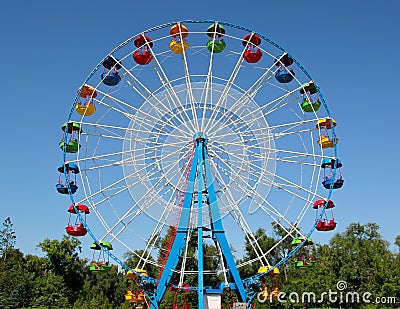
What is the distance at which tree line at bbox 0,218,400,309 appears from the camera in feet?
141

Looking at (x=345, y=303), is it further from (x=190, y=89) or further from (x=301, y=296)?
(x=190, y=89)

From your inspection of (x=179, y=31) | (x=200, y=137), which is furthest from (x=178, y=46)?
(x=200, y=137)

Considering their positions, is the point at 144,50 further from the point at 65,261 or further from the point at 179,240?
the point at 65,261

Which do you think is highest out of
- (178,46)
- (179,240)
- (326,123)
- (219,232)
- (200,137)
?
(178,46)

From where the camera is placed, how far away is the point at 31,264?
197 ft

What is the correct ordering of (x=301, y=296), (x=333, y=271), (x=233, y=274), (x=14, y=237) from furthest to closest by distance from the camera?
1. (x=14, y=237)
2. (x=333, y=271)
3. (x=301, y=296)
4. (x=233, y=274)

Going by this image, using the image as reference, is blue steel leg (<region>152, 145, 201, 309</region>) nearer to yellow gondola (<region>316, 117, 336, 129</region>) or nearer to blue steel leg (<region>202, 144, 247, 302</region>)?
blue steel leg (<region>202, 144, 247, 302</region>)

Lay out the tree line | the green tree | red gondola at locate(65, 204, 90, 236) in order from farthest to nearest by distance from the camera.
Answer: the green tree
the tree line
red gondola at locate(65, 204, 90, 236)

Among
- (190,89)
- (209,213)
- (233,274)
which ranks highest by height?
(190,89)

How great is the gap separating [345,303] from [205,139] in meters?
31.5

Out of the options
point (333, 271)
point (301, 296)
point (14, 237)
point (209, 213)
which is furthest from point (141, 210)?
point (14, 237)

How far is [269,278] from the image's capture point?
184ft

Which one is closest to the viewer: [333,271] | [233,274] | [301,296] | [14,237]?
[233,274]

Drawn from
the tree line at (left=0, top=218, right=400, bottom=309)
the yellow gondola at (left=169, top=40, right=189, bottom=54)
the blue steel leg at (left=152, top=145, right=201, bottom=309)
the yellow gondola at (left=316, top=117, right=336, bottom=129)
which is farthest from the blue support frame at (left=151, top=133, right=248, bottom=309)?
the tree line at (left=0, top=218, right=400, bottom=309)
